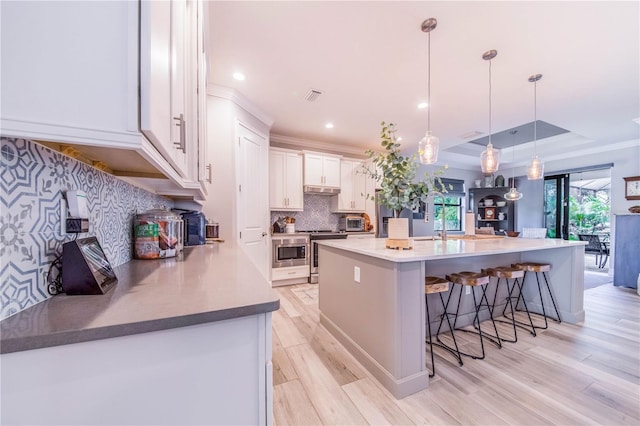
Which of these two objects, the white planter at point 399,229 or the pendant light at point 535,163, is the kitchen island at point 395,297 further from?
the pendant light at point 535,163

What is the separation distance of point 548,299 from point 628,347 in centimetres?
70

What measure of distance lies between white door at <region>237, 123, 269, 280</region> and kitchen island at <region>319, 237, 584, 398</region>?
1.18m

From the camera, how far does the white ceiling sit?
1.82 meters

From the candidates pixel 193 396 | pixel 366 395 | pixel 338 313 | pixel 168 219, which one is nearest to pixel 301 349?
pixel 338 313

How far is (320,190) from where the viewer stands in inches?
182

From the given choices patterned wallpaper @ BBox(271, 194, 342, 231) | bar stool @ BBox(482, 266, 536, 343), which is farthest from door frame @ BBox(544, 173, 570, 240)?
patterned wallpaper @ BBox(271, 194, 342, 231)

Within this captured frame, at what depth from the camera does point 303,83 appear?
2.79 meters

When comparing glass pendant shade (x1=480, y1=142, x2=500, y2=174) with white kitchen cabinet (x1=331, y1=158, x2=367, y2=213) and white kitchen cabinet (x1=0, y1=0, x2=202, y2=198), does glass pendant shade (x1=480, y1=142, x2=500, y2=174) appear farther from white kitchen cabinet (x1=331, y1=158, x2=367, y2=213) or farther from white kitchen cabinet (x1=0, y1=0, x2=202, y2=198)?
white kitchen cabinet (x1=0, y1=0, x2=202, y2=198)

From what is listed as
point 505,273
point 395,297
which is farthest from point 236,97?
point 505,273

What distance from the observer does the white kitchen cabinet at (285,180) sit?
4.23 meters

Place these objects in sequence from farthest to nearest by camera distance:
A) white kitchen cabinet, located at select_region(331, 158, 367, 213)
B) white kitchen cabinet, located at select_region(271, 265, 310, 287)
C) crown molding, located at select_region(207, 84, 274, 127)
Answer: white kitchen cabinet, located at select_region(331, 158, 367, 213)
white kitchen cabinet, located at select_region(271, 265, 310, 287)
crown molding, located at select_region(207, 84, 274, 127)

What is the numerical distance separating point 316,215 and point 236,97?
8.63 ft

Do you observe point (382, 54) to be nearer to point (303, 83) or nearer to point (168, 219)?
point (303, 83)

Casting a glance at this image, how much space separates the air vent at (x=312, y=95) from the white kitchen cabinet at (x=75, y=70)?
8.39 feet
